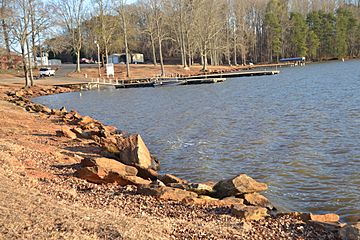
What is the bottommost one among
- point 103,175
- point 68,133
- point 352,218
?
point 352,218

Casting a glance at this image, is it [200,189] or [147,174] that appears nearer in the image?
[200,189]

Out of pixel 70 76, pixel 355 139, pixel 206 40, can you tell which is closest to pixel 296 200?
pixel 355 139

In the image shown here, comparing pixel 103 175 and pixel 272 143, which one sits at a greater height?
pixel 103 175

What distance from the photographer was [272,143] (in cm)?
1527

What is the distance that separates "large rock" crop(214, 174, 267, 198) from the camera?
9.23 meters

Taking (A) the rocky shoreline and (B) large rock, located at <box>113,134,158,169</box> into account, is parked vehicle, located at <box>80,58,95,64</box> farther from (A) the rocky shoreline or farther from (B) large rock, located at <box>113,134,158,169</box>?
(A) the rocky shoreline

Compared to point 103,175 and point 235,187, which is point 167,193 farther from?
point 103,175

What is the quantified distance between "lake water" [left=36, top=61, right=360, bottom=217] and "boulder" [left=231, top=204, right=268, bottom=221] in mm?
1669

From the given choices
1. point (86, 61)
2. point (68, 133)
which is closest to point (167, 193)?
point (68, 133)

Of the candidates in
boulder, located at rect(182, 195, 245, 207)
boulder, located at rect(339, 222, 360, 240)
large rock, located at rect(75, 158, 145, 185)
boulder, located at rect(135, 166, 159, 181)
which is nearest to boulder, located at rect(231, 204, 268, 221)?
boulder, located at rect(182, 195, 245, 207)

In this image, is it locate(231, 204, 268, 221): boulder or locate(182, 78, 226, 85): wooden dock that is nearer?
locate(231, 204, 268, 221): boulder

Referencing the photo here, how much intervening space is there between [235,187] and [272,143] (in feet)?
21.1

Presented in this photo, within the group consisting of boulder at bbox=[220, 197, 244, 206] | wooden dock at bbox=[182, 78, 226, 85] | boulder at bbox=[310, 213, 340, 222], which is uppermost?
wooden dock at bbox=[182, 78, 226, 85]

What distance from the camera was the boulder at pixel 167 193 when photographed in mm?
8539
